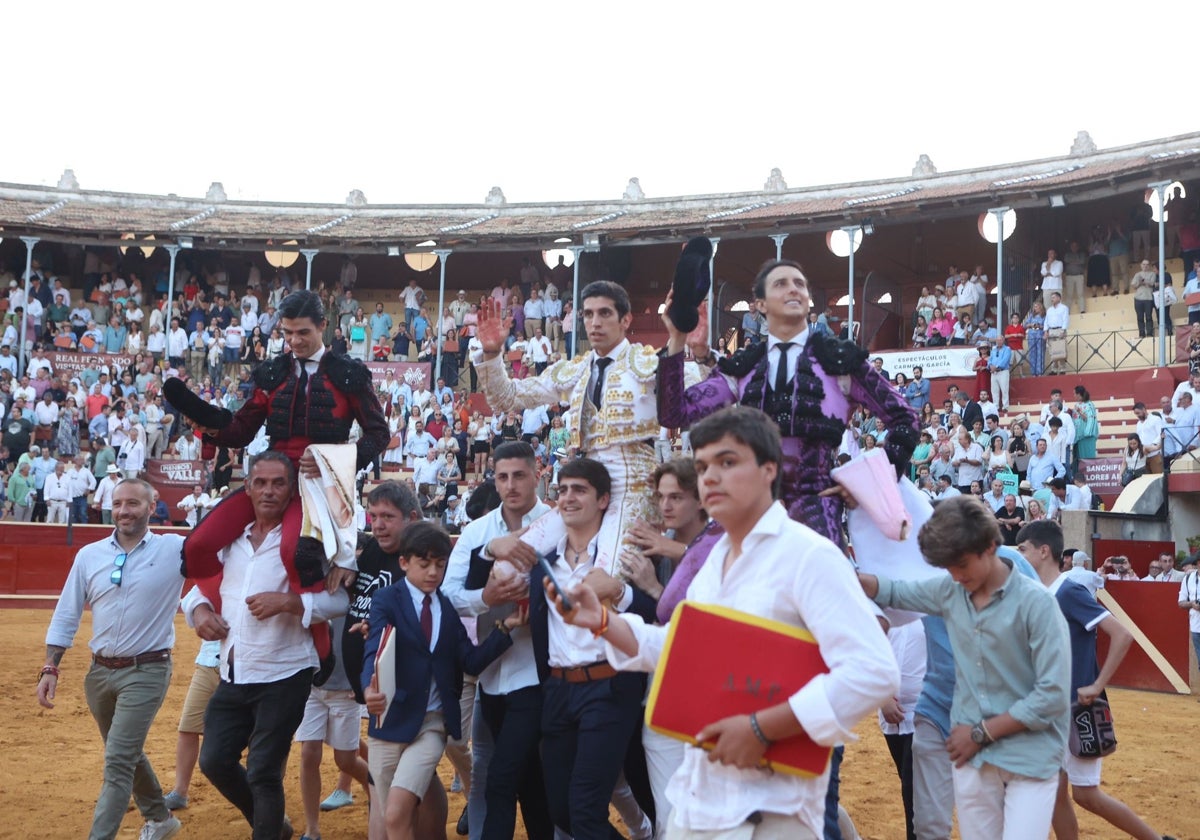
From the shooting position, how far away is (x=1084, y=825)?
6.24 m

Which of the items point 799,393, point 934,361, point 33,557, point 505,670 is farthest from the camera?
point 934,361

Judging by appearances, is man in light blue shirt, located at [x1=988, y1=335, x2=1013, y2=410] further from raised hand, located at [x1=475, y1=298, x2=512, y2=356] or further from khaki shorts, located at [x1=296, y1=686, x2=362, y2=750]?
raised hand, located at [x1=475, y1=298, x2=512, y2=356]

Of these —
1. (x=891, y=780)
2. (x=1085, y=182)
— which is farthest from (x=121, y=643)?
(x=1085, y=182)

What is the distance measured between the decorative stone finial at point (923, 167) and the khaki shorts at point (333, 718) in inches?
838

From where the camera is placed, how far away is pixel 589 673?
428 centimetres

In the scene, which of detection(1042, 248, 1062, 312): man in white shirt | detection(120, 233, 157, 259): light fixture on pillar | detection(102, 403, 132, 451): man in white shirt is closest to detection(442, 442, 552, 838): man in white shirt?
detection(102, 403, 132, 451): man in white shirt

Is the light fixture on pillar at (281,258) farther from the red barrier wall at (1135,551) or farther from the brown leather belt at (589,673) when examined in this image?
the brown leather belt at (589,673)

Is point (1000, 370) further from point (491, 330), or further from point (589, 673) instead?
point (589, 673)

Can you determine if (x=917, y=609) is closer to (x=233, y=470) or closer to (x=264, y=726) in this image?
(x=264, y=726)

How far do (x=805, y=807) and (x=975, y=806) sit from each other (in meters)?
1.31

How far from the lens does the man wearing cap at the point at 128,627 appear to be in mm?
5082

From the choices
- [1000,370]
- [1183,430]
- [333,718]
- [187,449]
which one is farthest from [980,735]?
[187,449]

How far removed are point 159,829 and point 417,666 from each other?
1.65 metres

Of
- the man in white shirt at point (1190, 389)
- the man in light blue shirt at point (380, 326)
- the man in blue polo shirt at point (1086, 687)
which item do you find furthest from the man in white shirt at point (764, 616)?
the man in light blue shirt at point (380, 326)
